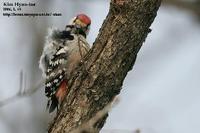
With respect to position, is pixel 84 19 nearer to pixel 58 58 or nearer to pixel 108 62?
pixel 58 58

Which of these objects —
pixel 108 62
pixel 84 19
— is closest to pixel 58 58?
pixel 84 19

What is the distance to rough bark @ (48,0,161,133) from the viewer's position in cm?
352

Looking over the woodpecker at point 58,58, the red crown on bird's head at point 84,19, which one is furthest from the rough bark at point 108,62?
the red crown on bird's head at point 84,19

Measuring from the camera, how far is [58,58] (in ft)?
15.1

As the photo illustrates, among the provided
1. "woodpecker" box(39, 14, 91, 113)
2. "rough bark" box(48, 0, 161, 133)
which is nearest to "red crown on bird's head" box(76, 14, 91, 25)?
"woodpecker" box(39, 14, 91, 113)

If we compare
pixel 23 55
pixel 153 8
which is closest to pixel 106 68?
pixel 153 8

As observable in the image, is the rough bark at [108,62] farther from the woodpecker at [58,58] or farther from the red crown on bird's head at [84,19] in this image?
the red crown on bird's head at [84,19]

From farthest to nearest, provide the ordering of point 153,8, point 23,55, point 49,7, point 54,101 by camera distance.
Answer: point 23,55 → point 49,7 → point 54,101 → point 153,8

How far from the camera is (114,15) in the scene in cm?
354

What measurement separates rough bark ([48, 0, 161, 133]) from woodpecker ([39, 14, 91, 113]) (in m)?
0.68

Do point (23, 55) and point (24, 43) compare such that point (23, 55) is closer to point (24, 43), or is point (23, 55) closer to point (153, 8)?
point (24, 43)

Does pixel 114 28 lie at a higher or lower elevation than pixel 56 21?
higher

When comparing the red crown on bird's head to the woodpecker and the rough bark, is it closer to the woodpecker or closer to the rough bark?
the woodpecker

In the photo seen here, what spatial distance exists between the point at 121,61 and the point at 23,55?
3.40 meters
